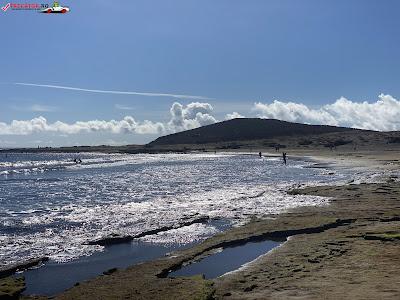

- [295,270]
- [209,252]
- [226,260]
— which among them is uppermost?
[295,270]

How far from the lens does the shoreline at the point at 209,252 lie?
1539 centimetres

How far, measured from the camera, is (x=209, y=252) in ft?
70.2

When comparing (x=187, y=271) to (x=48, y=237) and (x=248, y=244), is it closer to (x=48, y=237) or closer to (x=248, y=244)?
(x=248, y=244)

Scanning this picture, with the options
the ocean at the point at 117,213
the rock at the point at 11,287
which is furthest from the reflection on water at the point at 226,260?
the rock at the point at 11,287

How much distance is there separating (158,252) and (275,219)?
874 centimetres

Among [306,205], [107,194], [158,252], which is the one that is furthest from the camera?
[107,194]

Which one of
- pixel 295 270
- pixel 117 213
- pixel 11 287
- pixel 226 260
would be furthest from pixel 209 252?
pixel 117 213

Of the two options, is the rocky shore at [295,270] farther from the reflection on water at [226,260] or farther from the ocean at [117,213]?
the ocean at [117,213]

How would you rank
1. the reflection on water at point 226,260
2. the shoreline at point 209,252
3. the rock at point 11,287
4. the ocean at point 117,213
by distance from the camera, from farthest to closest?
the ocean at point 117,213, the reflection on water at point 226,260, the rock at point 11,287, the shoreline at point 209,252

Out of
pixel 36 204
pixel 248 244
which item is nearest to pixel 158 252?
pixel 248 244

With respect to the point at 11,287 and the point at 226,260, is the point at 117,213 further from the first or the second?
the point at 11,287

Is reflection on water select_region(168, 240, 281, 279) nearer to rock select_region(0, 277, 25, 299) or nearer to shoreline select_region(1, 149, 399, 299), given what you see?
shoreline select_region(1, 149, 399, 299)

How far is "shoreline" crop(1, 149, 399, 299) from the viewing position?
15391 millimetres

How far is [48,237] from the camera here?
2620cm
